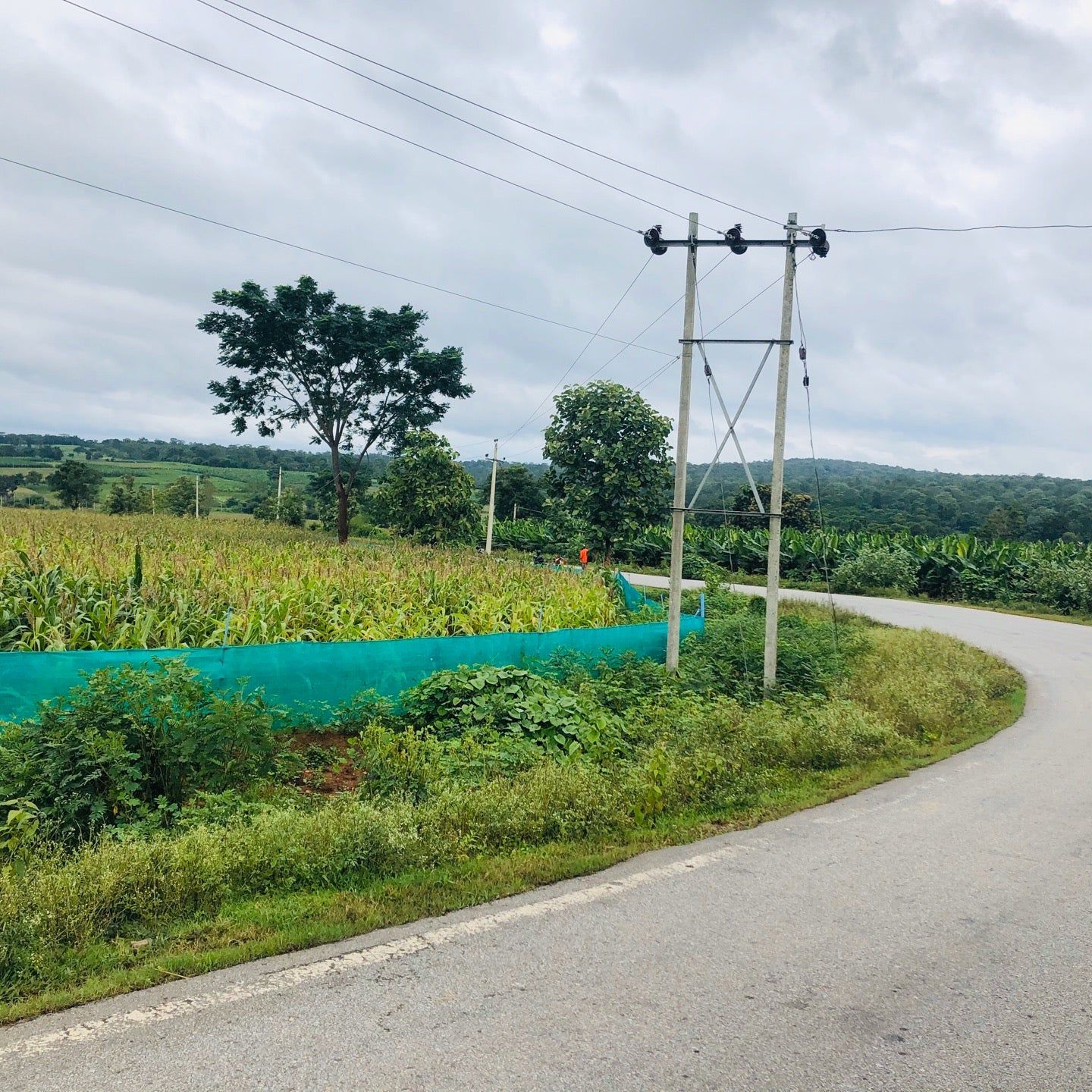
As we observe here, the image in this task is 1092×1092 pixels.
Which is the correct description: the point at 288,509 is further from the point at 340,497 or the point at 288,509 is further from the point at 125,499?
the point at 340,497

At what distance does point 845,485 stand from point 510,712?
74.2 meters

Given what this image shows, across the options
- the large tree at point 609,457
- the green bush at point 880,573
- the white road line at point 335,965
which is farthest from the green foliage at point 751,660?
the green bush at point 880,573

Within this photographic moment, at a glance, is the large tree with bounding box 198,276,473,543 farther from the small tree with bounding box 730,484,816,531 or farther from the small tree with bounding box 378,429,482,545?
the small tree with bounding box 730,484,816,531

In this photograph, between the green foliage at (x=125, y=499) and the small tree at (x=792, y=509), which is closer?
the small tree at (x=792, y=509)

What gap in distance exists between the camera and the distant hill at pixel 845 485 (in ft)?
165

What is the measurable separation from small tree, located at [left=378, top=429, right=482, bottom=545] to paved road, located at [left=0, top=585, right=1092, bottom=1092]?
2639cm

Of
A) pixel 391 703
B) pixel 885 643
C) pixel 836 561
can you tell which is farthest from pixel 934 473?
pixel 391 703

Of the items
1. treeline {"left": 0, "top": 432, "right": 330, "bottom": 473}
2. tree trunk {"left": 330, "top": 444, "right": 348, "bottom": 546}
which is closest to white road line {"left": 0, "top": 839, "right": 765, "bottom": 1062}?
tree trunk {"left": 330, "top": 444, "right": 348, "bottom": 546}

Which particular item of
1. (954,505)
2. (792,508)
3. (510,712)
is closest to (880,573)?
(792,508)

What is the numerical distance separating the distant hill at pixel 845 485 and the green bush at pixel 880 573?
5744mm

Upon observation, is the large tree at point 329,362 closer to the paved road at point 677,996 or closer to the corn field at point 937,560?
the corn field at point 937,560

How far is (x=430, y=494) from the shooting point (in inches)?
1253

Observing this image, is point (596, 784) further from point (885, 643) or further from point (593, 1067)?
point (885, 643)

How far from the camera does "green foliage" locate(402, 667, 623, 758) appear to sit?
27.6ft
